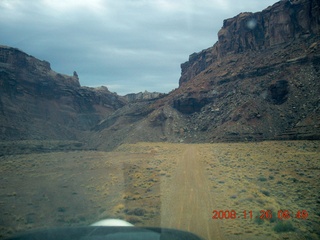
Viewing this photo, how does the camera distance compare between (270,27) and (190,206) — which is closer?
(190,206)

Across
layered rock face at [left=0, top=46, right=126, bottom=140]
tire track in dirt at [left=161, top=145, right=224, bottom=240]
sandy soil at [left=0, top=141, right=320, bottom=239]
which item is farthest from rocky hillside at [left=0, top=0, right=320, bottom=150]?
tire track in dirt at [left=161, top=145, right=224, bottom=240]

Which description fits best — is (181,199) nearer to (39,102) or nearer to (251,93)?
(251,93)

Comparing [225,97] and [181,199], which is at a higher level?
[225,97]

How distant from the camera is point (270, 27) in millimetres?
75438

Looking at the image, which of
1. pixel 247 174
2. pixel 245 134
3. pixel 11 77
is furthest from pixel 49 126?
pixel 247 174

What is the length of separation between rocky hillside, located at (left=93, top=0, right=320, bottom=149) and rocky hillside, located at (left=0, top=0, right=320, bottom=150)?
0.18m

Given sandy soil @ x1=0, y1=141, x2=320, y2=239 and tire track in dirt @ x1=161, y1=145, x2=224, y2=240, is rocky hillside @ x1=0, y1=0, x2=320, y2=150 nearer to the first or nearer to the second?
sandy soil @ x1=0, y1=141, x2=320, y2=239

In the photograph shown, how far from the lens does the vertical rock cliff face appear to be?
6825 centimetres

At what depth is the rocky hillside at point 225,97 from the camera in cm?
5494

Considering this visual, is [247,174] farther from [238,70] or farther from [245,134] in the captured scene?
[238,70]

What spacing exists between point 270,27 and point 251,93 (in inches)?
894

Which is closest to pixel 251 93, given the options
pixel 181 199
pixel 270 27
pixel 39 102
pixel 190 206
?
pixel 270 27

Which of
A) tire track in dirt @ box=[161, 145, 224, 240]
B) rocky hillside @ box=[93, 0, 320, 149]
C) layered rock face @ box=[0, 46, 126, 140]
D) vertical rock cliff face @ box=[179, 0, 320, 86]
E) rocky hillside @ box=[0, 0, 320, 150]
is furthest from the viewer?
layered rock face @ box=[0, 46, 126, 140]

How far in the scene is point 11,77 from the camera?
8675 cm
